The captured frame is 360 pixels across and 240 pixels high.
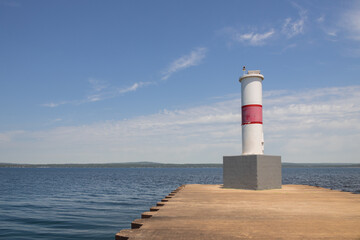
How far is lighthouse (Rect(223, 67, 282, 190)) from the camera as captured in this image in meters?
16.6

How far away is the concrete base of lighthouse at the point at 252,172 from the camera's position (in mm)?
16188

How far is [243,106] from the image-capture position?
17.9 metres

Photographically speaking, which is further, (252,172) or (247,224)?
(252,172)

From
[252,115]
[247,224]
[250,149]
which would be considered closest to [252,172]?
[250,149]

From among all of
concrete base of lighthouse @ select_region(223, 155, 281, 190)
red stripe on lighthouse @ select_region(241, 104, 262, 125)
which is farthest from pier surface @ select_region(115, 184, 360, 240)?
red stripe on lighthouse @ select_region(241, 104, 262, 125)

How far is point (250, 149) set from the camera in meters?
17.5

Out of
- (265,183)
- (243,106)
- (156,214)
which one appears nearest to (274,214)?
(156,214)

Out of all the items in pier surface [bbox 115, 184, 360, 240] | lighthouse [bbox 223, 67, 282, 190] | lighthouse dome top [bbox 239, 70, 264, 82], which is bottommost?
pier surface [bbox 115, 184, 360, 240]

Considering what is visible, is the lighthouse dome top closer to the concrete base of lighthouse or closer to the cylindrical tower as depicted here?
the cylindrical tower

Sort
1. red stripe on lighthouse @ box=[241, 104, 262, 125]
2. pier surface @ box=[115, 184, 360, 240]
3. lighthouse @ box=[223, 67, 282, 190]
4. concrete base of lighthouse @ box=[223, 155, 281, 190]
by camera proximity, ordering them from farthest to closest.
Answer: red stripe on lighthouse @ box=[241, 104, 262, 125], lighthouse @ box=[223, 67, 282, 190], concrete base of lighthouse @ box=[223, 155, 281, 190], pier surface @ box=[115, 184, 360, 240]

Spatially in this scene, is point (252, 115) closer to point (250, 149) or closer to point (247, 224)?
point (250, 149)

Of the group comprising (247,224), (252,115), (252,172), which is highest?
(252,115)

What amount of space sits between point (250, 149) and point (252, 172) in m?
1.68

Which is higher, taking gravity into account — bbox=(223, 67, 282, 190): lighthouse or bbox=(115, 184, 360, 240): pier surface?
bbox=(223, 67, 282, 190): lighthouse
